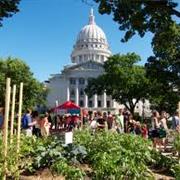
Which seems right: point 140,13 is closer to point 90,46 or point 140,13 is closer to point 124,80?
point 124,80

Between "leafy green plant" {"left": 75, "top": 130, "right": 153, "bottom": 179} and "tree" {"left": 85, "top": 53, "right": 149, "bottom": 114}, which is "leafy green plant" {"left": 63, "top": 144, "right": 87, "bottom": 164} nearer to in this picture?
"leafy green plant" {"left": 75, "top": 130, "right": 153, "bottom": 179}

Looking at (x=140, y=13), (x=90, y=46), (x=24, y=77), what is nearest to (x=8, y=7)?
(x=140, y=13)

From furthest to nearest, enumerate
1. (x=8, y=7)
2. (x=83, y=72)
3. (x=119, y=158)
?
(x=83, y=72) < (x=8, y=7) < (x=119, y=158)

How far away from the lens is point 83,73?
495 feet

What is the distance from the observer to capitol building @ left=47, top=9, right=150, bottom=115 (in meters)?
→ 151

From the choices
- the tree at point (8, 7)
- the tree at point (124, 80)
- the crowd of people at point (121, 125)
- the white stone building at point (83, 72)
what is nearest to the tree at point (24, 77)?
the tree at point (124, 80)

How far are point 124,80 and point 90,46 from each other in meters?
77.5

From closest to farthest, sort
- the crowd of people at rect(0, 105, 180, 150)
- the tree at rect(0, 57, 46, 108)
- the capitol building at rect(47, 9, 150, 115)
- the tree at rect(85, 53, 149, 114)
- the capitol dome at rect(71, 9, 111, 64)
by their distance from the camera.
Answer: the crowd of people at rect(0, 105, 180, 150), the tree at rect(85, 53, 149, 114), the tree at rect(0, 57, 46, 108), the capitol building at rect(47, 9, 150, 115), the capitol dome at rect(71, 9, 111, 64)

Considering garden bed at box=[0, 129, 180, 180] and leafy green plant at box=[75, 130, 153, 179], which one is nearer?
leafy green plant at box=[75, 130, 153, 179]

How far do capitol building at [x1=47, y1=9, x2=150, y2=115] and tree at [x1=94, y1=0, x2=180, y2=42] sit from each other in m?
127

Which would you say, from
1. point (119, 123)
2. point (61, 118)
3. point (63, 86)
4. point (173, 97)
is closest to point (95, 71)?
point (63, 86)

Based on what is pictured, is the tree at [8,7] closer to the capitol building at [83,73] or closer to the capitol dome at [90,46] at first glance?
the capitol building at [83,73]

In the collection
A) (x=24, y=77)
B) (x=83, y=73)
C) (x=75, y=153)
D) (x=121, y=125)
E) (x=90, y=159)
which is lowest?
(x=90, y=159)

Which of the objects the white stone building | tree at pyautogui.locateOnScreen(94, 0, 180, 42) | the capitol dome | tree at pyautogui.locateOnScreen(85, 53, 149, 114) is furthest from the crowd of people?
the capitol dome
